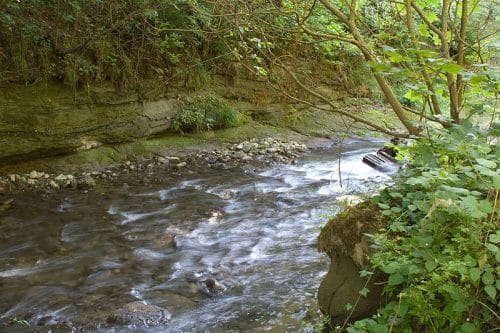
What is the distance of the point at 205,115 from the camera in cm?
967

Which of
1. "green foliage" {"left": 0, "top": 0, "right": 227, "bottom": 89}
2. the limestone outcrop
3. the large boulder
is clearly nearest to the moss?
the large boulder

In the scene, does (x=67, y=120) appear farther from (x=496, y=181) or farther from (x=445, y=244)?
(x=496, y=181)

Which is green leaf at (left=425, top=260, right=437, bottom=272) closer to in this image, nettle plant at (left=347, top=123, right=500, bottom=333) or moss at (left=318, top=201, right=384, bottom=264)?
nettle plant at (left=347, top=123, right=500, bottom=333)

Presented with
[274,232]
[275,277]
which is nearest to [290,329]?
[275,277]

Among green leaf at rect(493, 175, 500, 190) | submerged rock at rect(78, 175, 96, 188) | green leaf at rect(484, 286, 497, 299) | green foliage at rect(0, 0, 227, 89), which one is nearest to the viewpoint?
green leaf at rect(484, 286, 497, 299)

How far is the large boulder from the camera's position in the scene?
9.41 ft

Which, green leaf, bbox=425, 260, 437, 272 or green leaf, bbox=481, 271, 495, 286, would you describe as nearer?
green leaf, bbox=481, 271, 495, 286

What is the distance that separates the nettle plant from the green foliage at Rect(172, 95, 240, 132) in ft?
23.1

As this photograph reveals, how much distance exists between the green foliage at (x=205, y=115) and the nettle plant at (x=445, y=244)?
7.04m

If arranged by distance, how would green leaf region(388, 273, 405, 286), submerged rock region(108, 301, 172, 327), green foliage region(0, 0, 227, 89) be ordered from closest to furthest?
green leaf region(388, 273, 405, 286) → submerged rock region(108, 301, 172, 327) → green foliage region(0, 0, 227, 89)

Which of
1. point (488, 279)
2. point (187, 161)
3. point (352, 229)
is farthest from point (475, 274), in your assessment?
point (187, 161)

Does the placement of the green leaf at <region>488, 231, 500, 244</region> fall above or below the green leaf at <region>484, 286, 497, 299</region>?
above

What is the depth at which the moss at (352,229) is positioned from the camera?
2918 mm

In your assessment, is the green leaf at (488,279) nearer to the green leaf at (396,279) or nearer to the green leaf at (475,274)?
the green leaf at (475,274)
